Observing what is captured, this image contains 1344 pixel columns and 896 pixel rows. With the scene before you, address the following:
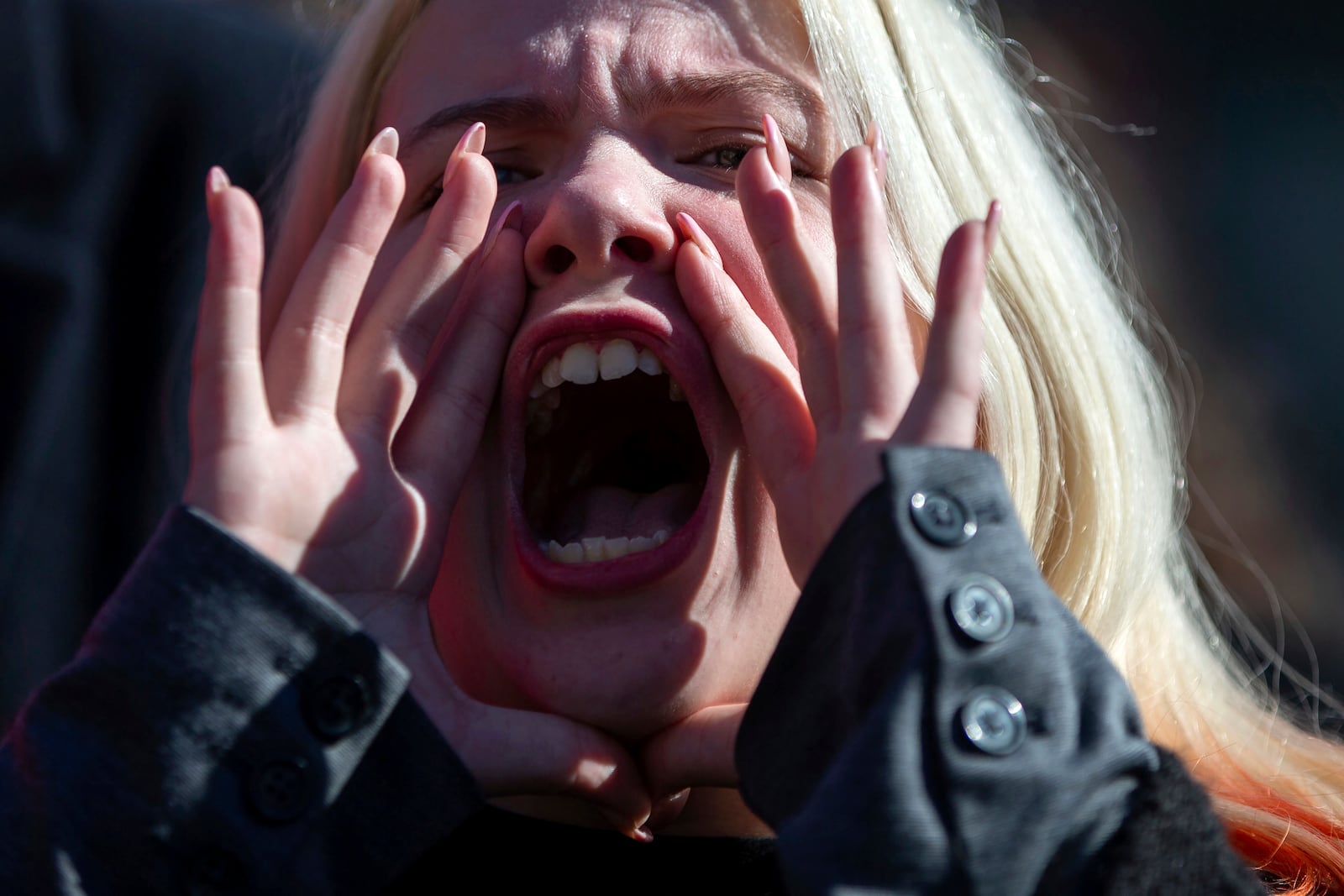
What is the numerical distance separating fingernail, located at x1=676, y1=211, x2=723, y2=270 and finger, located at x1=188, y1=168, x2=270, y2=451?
0.37 m

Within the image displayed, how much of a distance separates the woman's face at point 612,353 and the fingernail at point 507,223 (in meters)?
0.01

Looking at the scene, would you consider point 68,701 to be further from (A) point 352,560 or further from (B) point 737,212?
(B) point 737,212

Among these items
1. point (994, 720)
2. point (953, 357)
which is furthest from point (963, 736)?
point (953, 357)

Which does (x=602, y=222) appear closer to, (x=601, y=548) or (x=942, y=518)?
(x=601, y=548)

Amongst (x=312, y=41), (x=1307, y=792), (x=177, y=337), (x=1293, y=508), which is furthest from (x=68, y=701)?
(x=1293, y=508)

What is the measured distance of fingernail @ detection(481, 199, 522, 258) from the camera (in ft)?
3.81

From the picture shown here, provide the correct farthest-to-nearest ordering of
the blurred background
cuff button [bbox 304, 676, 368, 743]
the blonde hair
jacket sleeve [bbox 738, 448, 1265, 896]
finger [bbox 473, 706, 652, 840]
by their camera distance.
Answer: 1. the blurred background
2. the blonde hair
3. finger [bbox 473, 706, 652, 840]
4. cuff button [bbox 304, 676, 368, 743]
5. jacket sleeve [bbox 738, 448, 1265, 896]

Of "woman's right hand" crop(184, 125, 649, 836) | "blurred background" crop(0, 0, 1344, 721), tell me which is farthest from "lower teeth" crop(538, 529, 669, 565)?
"blurred background" crop(0, 0, 1344, 721)

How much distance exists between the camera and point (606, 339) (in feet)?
3.72

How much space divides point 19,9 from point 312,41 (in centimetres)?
48

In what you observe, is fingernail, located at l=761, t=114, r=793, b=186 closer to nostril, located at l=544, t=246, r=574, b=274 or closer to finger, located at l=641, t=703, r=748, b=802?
nostril, located at l=544, t=246, r=574, b=274

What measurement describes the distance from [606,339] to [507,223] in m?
0.16

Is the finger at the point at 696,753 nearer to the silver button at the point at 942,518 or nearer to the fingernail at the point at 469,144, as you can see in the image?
the silver button at the point at 942,518

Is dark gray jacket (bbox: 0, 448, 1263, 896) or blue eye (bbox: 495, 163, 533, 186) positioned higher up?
blue eye (bbox: 495, 163, 533, 186)
